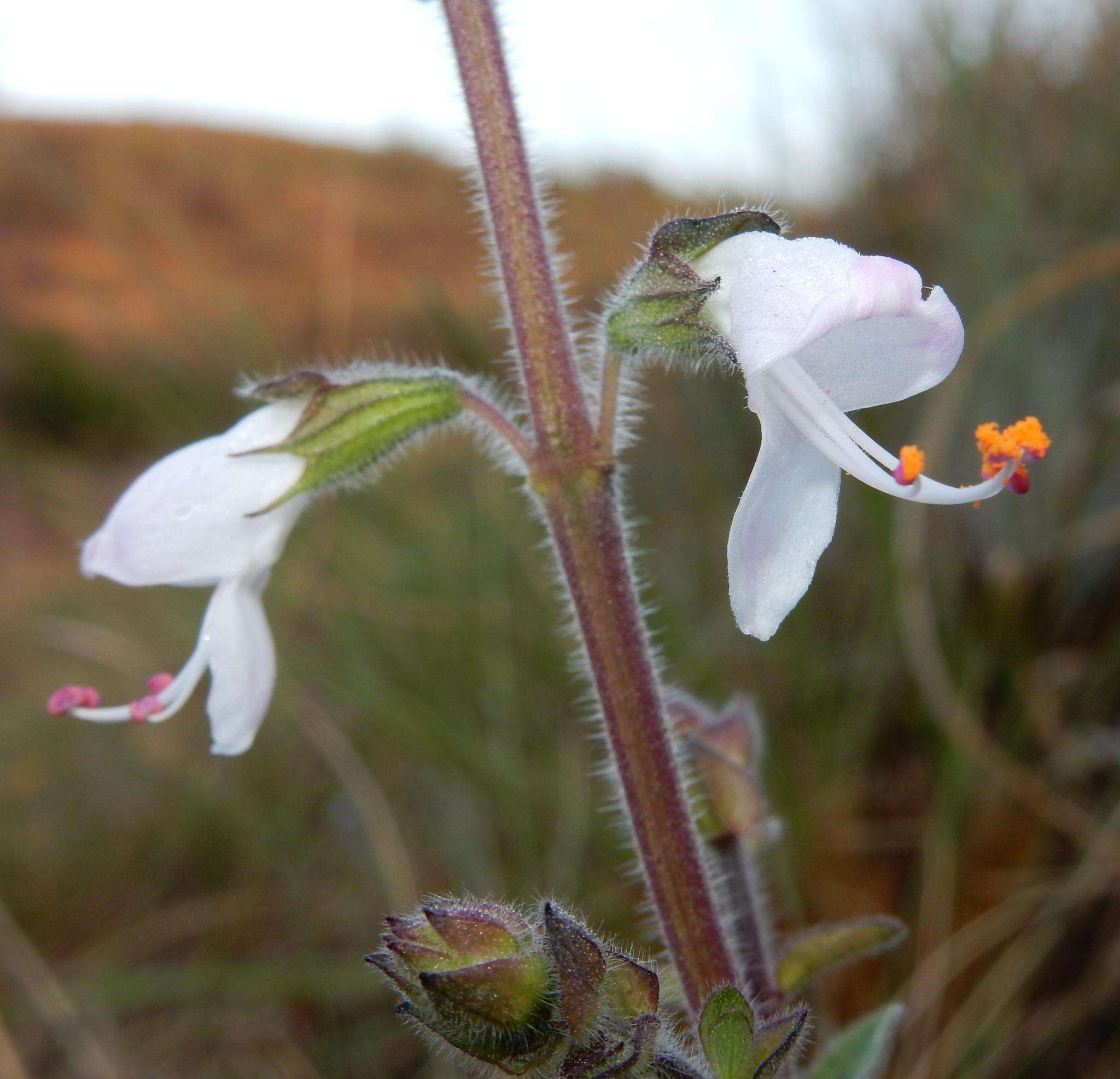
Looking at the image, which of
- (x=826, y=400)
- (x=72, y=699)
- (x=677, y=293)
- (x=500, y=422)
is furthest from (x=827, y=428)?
(x=72, y=699)

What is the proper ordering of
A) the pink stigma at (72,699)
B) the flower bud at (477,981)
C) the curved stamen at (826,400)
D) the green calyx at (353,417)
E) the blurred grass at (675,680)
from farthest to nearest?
1. the blurred grass at (675,680)
2. the pink stigma at (72,699)
3. the green calyx at (353,417)
4. the curved stamen at (826,400)
5. the flower bud at (477,981)

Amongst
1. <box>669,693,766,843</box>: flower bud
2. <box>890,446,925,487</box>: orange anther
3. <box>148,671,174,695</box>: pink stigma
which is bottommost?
<box>669,693,766,843</box>: flower bud

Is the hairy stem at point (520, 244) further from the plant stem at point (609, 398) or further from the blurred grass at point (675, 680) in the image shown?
the blurred grass at point (675, 680)

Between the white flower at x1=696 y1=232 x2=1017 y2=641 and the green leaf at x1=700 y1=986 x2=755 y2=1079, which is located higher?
the white flower at x1=696 y1=232 x2=1017 y2=641

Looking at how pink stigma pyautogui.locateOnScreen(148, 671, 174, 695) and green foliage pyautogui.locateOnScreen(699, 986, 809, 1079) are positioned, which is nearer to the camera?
green foliage pyautogui.locateOnScreen(699, 986, 809, 1079)

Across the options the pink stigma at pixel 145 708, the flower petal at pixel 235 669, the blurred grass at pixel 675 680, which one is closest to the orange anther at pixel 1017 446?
the flower petal at pixel 235 669

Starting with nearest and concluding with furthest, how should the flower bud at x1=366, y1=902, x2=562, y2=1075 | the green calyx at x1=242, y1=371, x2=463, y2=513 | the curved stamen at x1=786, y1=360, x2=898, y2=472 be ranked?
the flower bud at x1=366, y1=902, x2=562, y2=1075
the curved stamen at x1=786, y1=360, x2=898, y2=472
the green calyx at x1=242, y1=371, x2=463, y2=513

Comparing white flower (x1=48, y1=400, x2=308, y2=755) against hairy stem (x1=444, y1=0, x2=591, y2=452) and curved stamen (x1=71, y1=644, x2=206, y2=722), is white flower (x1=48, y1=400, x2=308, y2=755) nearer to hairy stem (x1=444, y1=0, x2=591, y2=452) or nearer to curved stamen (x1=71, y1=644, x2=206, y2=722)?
curved stamen (x1=71, y1=644, x2=206, y2=722)

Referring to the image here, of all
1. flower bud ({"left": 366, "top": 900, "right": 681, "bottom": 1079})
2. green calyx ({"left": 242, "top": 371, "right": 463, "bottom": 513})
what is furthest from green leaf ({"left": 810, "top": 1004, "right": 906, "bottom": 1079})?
green calyx ({"left": 242, "top": 371, "right": 463, "bottom": 513})
